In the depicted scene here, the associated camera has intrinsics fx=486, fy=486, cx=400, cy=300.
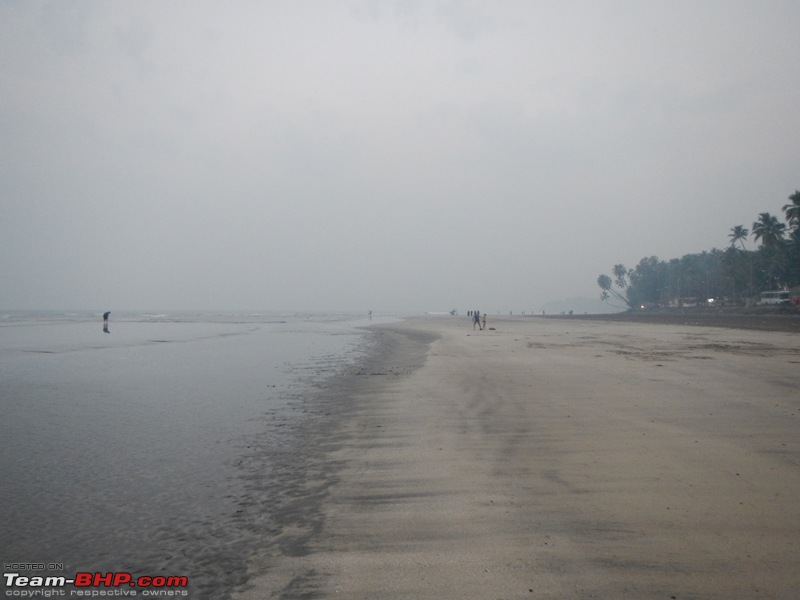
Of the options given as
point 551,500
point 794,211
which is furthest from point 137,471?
point 794,211

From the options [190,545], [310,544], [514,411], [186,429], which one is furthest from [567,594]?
[186,429]

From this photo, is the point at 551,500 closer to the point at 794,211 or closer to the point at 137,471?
the point at 137,471

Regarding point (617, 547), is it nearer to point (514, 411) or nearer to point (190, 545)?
point (190, 545)

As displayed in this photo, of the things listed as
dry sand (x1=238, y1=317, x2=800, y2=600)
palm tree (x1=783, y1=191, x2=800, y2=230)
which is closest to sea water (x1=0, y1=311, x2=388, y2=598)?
dry sand (x1=238, y1=317, x2=800, y2=600)

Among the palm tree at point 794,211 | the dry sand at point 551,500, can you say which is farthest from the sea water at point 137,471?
the palm tree at point 794,211

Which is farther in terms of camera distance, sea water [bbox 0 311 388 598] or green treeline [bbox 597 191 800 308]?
green treeline [bbox 597 191 800 308]

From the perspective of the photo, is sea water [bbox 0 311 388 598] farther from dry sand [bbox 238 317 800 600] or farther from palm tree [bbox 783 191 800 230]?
palm tree [bbox 783 191 800 230]

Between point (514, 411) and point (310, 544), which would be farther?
point (514, 411)

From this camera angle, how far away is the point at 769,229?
88.6m

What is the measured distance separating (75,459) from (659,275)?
160700 millimetres

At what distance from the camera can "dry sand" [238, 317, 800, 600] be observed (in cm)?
412

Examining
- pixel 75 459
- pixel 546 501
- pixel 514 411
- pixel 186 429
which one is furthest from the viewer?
pixel 514 411

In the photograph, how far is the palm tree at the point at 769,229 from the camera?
88.2 m

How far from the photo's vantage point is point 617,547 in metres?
4.61
